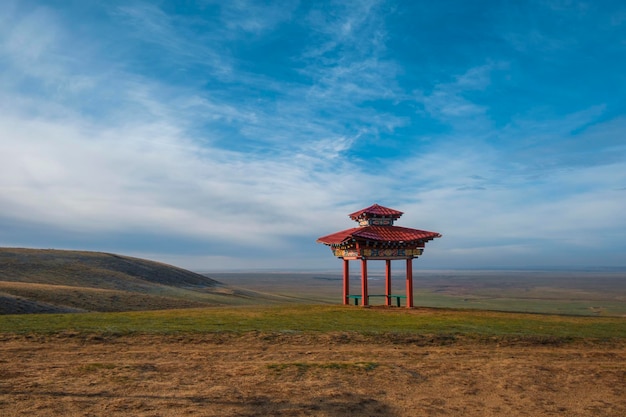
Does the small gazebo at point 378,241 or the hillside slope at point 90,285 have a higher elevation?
the small gazebo at point 378,241

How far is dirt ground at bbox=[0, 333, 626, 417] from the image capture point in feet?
31.9

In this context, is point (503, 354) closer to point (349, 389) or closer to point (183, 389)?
point (349, 389)

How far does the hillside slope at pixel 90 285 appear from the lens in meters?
28.7

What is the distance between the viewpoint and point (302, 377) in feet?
38.5

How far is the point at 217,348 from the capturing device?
48.1 feet

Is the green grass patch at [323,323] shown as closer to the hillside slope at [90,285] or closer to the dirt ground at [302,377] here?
the dirt ground at [302,377]

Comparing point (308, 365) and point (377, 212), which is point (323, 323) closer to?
point (308, 365)

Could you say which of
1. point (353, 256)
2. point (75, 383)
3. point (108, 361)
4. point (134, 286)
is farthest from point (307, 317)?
point (134, 286)

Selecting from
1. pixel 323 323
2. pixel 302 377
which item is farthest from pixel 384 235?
pixel 302 377

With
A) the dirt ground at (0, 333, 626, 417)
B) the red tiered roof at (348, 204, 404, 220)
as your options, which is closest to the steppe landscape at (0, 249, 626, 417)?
the dirt ground at (0, 333, 626, 417)

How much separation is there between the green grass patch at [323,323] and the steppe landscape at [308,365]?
8 cm

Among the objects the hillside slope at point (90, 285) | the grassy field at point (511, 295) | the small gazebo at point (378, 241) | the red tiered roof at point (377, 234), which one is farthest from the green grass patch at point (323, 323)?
the grassy field at point (511, 295)

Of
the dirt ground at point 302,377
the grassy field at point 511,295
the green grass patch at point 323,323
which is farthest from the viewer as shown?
the grassy field at point 511,295

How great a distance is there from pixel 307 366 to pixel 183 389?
3624 millimetres
